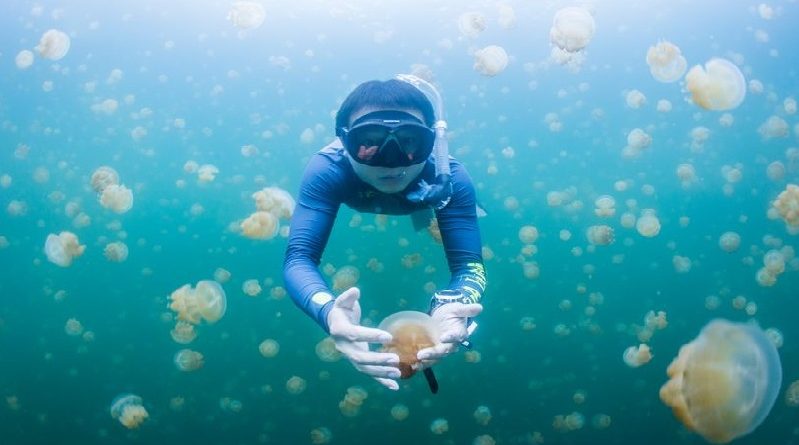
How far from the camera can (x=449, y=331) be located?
2094mm

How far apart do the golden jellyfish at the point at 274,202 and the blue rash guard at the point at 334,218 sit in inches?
124

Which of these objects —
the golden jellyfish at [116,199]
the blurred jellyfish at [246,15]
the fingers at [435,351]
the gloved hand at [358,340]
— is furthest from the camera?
the blurred jellyfish at [246,15]

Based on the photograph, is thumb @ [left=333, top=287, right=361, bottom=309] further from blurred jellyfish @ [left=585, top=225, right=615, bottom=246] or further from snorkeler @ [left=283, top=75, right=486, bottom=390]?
blurred jellyfish @ [left=585, top=225, right=615, bottom=246]

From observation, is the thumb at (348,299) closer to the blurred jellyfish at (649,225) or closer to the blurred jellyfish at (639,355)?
the blurred jellyfish at (639,355)

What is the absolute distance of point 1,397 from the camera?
26.9 ft

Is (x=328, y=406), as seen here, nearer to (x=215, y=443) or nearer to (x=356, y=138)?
(x=215, y=443)

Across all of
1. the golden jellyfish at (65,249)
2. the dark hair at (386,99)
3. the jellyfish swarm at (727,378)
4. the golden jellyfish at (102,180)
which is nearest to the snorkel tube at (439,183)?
the dark hair at (386,99)

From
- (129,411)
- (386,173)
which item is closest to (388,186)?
(386,173)

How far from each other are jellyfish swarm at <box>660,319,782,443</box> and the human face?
2.46 metres

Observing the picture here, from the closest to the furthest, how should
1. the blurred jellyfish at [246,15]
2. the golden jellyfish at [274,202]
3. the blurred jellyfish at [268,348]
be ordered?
1. the golden jellyfish at [274,202]
2. the blurred jellyfish at [268,348]
3. the blurred jellyfish at [246,15]

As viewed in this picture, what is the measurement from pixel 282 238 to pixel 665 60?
7053 mm

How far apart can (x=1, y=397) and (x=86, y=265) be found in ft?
9.14

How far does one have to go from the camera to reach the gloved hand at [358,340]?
1964mm

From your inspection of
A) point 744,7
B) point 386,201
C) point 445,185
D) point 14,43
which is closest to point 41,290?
point 14,43
